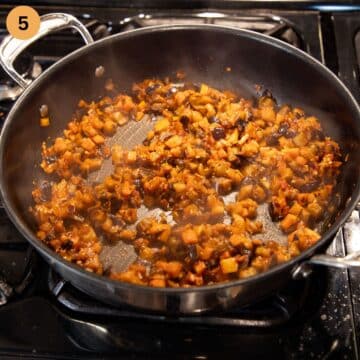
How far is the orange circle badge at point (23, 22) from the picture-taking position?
1.50m

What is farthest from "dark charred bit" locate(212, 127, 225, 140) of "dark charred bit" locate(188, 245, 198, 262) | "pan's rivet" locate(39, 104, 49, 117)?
"pan's rivet" locate(39, 104, 49, 117)

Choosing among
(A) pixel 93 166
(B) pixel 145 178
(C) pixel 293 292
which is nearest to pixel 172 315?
(C) pixel 293 292

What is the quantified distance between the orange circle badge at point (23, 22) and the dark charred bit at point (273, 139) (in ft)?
2.45

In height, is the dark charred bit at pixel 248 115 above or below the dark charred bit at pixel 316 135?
above

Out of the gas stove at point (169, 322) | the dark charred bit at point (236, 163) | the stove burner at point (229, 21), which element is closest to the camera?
the gas stove at point (169, 322)

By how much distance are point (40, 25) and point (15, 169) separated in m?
0.44

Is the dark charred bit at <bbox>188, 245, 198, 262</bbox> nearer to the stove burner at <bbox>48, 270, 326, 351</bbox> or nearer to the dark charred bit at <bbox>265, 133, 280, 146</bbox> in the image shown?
the stove burner at <bbox>48, 270, 326, 351</bbox>

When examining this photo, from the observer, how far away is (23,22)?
1.59 m

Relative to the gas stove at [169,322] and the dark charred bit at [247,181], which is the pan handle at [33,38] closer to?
the gas stove at [169,322]

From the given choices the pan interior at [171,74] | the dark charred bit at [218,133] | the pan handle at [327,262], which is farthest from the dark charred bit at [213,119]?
the pan handle at [327,262]

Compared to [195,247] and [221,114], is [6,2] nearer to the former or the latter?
[221,114]

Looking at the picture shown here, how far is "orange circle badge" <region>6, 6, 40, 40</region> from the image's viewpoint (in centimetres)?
150

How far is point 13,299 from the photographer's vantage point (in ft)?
3.93

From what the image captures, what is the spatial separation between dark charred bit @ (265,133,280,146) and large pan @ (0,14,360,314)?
0.46 feet
